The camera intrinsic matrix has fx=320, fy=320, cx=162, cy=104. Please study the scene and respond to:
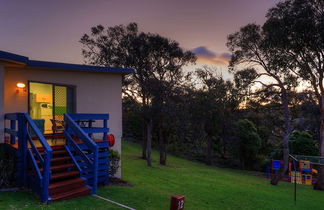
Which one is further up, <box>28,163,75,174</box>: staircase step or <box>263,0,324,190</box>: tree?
<box>263,0,324,190</box>: tree

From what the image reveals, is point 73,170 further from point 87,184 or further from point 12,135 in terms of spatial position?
point 12,135

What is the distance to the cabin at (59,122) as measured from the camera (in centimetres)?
782

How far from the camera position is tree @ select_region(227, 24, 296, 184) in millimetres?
18312

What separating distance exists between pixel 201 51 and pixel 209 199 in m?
18.7

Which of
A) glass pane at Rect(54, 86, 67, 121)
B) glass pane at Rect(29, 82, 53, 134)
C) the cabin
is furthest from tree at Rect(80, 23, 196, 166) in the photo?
glass pane at Rect(54, 86, 67, 121)

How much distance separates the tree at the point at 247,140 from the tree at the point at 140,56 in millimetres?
10732

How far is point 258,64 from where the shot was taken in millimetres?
19344

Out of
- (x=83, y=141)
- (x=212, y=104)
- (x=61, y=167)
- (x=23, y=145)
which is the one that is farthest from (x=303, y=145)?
(x=23, y=145)

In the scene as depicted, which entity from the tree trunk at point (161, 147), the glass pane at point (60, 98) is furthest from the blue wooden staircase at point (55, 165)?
the tree trunk at point (161, 147)

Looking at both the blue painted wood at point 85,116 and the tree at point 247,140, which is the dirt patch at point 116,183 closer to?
the blue painted wood at point 85,116

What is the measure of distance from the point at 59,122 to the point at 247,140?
23827mm

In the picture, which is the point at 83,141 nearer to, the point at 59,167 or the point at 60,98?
the point at 59,167

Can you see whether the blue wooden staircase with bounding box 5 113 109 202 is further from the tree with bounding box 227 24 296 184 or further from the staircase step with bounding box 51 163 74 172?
the tree with bounding box 227 24 296 184

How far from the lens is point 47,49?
19.1 metres
